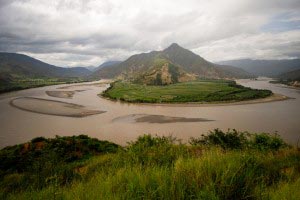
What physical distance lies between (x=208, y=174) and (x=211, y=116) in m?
52.4

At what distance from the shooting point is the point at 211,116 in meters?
54.3

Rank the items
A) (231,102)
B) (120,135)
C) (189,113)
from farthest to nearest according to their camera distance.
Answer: (231,102) → (189,113) → (120,135)

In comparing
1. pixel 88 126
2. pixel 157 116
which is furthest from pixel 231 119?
pixel 88 126

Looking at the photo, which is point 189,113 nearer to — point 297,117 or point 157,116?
point 157,116

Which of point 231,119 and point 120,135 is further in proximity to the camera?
point 231,119

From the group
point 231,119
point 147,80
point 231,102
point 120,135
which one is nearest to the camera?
point 120,135

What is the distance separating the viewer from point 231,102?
77.1 meters

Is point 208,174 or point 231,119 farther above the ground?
point 208,174

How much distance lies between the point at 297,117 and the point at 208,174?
55.6 m

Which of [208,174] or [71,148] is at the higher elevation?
[208,174]

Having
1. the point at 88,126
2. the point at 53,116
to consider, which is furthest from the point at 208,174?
the point at 53,116

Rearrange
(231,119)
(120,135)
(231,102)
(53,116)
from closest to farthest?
(120,135) < (231,119) < (53,116) < (231,102)

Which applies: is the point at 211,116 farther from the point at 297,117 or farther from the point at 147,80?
the point at 147,80

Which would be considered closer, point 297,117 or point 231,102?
point 297,117
